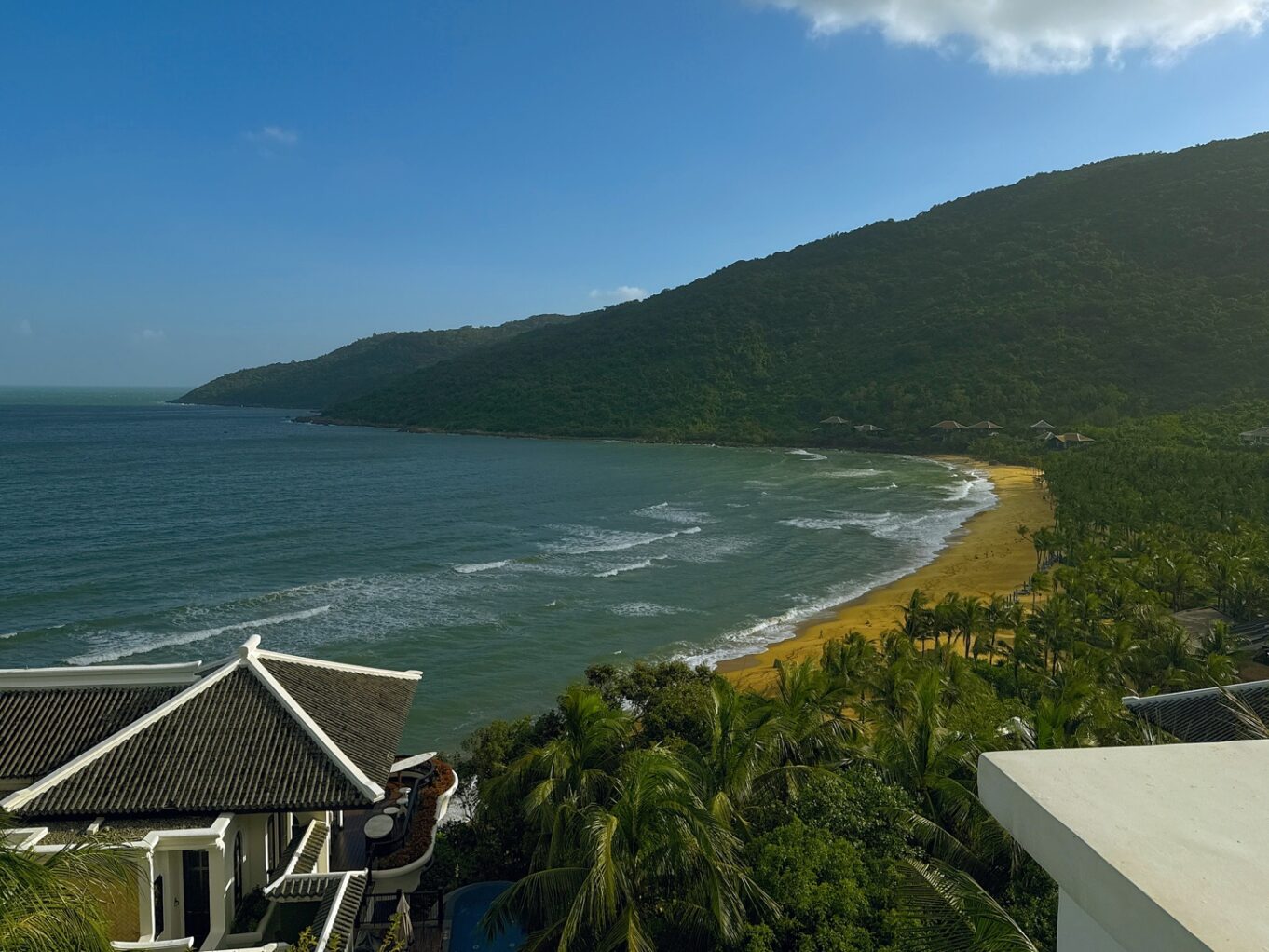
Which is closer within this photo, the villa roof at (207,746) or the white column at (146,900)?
the white column at (146,900)

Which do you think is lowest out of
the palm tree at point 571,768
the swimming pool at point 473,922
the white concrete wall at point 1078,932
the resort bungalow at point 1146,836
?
the swimming pool at point 473,922

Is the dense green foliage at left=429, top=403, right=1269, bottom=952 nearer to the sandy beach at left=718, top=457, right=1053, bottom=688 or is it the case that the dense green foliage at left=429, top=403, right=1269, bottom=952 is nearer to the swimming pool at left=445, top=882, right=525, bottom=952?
the swimming pool at left=445, top=882, right=525, bottom=952

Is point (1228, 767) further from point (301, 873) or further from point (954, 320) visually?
point (954, 320)

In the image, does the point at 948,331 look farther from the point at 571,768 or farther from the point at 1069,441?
the point at 571,768

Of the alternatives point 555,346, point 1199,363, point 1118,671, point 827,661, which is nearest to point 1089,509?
point 1118,671

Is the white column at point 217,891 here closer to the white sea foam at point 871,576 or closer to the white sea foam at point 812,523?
the white sea foam at point 871,576

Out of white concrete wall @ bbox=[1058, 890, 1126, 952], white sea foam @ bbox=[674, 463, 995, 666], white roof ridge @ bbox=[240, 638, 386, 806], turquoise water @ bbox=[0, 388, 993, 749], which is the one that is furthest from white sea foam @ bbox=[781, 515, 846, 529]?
white concrete wall @ bbox=[1058, 890, 1126, 952]

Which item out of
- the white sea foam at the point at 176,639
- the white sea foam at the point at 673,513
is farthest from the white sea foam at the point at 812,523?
the white sea foam at the point at 176,639
